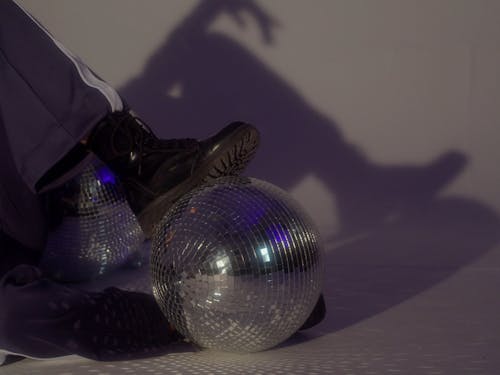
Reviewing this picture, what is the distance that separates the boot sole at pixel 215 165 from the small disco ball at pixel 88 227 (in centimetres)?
4

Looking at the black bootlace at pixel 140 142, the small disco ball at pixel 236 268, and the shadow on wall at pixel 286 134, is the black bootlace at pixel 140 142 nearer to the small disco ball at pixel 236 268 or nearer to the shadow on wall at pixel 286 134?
the small disco ball at pixel 236 268

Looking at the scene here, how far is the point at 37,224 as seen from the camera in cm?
127

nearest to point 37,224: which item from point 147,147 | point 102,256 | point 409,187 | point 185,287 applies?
point 102,256

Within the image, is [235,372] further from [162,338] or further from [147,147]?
[147,147]

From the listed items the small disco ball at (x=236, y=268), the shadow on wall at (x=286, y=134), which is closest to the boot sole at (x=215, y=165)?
the small disco ball at (x=236, y=268)

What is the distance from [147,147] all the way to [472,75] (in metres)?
1.25

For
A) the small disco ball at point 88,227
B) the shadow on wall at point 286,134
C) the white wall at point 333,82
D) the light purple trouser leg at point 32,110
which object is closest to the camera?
the light purple trouser leg at point 32,110

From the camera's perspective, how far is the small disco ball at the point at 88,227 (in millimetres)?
1312

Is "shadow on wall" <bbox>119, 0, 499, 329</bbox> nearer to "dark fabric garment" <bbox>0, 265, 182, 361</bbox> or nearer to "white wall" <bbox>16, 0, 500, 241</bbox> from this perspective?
"white wall" <bbox>16, 0, 500, 241</bbox>

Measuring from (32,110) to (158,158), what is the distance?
27 centimetres

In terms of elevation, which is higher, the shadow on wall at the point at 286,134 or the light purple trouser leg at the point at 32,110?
the shadow on wall at the point at 286,134

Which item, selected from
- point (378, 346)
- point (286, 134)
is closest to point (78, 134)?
point (378, 346)

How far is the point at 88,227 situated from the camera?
1.32 meters

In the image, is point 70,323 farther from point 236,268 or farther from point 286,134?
point 286,134
